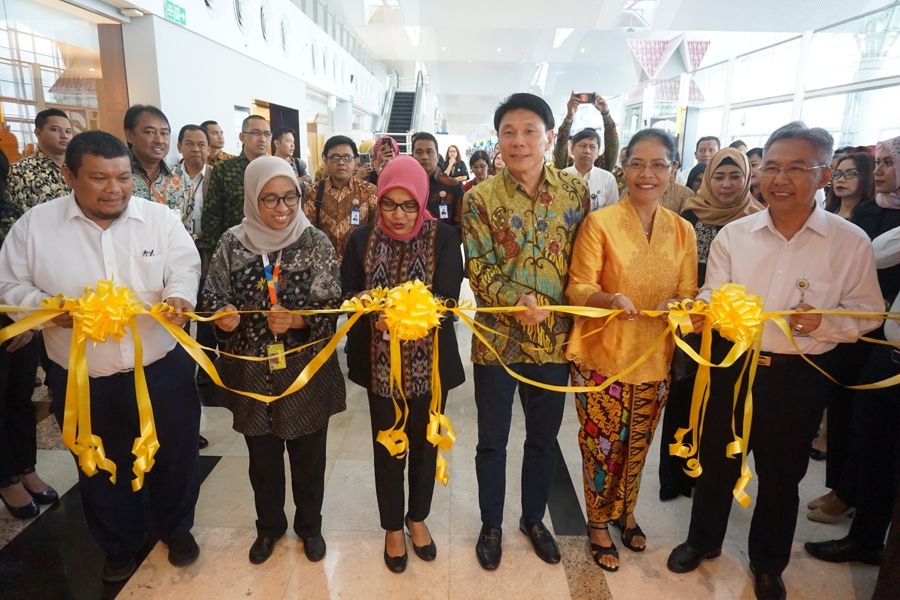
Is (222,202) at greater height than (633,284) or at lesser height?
greater

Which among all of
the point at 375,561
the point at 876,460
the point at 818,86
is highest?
the point at 818,86

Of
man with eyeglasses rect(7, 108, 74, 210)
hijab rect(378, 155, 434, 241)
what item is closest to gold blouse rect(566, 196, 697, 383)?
hijab rect(378, 155, 434, 241)

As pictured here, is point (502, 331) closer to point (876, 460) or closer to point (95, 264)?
point (95, 264)

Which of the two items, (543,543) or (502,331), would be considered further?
(543,543)

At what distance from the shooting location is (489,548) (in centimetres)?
217

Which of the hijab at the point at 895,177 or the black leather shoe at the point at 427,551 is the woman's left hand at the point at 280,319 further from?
the hijab at the point at 895,177

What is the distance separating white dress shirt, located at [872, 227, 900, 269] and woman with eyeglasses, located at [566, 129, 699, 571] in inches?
39.7

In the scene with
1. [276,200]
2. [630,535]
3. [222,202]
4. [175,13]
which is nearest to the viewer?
[276,200]

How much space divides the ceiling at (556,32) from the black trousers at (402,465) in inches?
304

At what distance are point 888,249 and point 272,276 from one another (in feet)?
8.47

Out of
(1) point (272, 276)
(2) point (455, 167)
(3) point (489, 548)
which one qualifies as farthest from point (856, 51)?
(1) point (272, 276)

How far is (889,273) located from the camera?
238 centimetres

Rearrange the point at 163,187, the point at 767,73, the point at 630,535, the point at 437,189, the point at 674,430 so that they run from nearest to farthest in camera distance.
→ the point at 630,535 < the point at 674,430 < the point at 163,187 < the point at 437,189 < the point at 767,73

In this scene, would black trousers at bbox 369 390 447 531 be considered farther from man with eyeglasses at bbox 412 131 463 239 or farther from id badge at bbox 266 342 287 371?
man with eyeglasses at bbox 412 131 463 239
